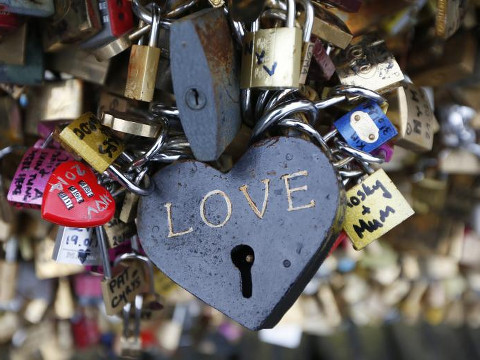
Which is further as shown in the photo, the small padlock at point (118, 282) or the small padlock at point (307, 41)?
the small padlock at point (118, 282)

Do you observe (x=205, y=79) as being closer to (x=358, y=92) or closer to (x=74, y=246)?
(x=358, y=92)

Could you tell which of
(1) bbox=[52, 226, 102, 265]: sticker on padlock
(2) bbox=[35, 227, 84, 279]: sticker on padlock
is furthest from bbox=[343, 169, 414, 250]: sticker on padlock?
(2) bbox=[35, 227, 84, 279]: sticker on padlock

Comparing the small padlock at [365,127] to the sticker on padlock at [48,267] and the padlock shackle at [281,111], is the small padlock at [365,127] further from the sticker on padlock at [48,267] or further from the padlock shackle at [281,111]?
the sticker on padlock at [48,267]

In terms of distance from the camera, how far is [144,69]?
56cm

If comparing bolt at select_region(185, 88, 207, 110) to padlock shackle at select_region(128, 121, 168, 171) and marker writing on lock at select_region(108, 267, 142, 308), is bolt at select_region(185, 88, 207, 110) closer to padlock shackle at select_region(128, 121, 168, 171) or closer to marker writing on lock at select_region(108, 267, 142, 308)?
padlock shackle at select_region(128, 121, 168, 171)

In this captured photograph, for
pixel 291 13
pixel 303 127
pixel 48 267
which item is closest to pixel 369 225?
pixel 303 127

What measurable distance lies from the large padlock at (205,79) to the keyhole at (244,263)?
0.10 m

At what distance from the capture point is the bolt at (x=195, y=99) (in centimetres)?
47

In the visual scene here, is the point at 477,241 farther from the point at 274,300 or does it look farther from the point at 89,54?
the point at 89,54

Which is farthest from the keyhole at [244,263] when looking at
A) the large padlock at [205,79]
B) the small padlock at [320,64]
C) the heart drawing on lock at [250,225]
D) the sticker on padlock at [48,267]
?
the sticker on padlock at [48,267]

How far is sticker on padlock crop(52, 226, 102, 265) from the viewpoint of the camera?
25.7 inches

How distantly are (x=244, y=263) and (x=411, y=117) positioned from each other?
11.8 inches

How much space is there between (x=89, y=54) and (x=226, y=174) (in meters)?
0.28

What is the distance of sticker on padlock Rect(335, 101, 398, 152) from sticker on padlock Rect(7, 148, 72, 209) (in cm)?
34
